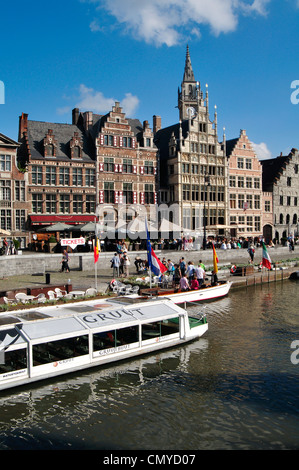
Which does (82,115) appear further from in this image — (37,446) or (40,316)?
(37,446)

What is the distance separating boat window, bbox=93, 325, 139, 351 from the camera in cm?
1445

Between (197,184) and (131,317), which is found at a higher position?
(197,184)

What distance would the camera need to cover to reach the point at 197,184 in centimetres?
5091

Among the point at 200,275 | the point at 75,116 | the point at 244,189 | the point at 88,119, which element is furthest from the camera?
the point at 244,189

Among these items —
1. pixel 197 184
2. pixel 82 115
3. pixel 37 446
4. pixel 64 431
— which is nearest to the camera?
pixel 37 446

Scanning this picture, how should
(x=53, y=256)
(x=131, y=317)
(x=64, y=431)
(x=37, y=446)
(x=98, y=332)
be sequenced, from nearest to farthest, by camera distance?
1. (x=37, y=446)
2. (x=64, y=431)
3. (x=98, y=332)
4. (x=131, y=317)
5. (x=53, y=256)

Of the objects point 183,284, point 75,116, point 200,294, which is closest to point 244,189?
point 75,116

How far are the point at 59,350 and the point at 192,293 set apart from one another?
1033 centimetres

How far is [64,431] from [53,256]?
21.1 meters

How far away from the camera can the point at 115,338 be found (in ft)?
48.1

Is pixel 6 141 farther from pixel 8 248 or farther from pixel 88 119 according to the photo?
pixel 8 248

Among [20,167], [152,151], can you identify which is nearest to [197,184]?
[152,151]

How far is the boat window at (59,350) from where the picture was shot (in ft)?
43.4

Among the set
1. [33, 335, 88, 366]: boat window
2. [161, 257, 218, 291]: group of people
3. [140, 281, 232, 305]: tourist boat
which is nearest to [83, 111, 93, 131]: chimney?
[161, 257, 218, 291]: group of people
